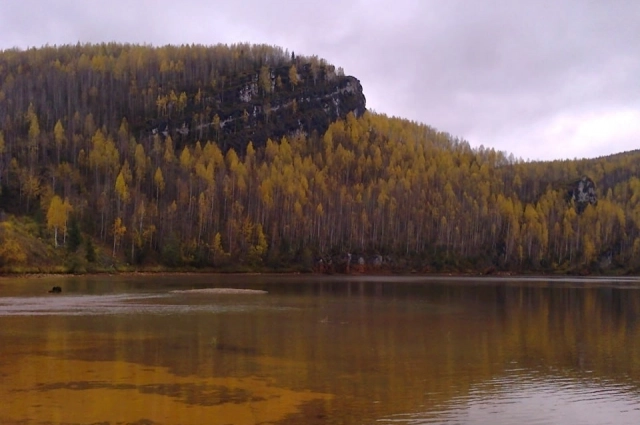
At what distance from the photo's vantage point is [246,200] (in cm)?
15262

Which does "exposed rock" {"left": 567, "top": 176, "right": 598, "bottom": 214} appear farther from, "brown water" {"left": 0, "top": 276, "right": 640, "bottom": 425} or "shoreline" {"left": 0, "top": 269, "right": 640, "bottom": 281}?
"brown water" {"left": 0, "top": 276, "right": 640, "bottom": 425}

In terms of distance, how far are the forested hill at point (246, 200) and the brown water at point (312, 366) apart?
67.6 metres

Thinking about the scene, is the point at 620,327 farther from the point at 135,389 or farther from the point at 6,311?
the point at 6,311

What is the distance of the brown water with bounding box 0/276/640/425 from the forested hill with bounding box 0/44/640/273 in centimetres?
6759

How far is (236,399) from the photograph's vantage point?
21.0 meters

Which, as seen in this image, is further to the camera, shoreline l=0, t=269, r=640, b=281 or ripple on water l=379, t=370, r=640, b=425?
shoreline l=0, t=269, r=640, b=281

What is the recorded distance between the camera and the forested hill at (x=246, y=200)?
129875 millimetres

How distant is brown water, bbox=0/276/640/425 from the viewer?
19.8m

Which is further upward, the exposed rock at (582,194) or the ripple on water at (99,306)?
the exposed rock at (582,194)

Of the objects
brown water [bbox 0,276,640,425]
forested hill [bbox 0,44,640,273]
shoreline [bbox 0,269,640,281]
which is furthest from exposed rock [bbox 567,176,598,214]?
brown water [bbox 0,276,640,425]

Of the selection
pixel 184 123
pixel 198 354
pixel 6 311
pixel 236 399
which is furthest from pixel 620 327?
pixel 184 123

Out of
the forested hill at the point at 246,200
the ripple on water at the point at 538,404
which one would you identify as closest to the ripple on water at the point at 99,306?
the ripple on water at the point at 538,404

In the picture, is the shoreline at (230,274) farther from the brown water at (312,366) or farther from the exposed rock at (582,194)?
the brown water at (312,366)

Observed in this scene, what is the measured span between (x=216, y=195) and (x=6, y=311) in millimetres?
106480
